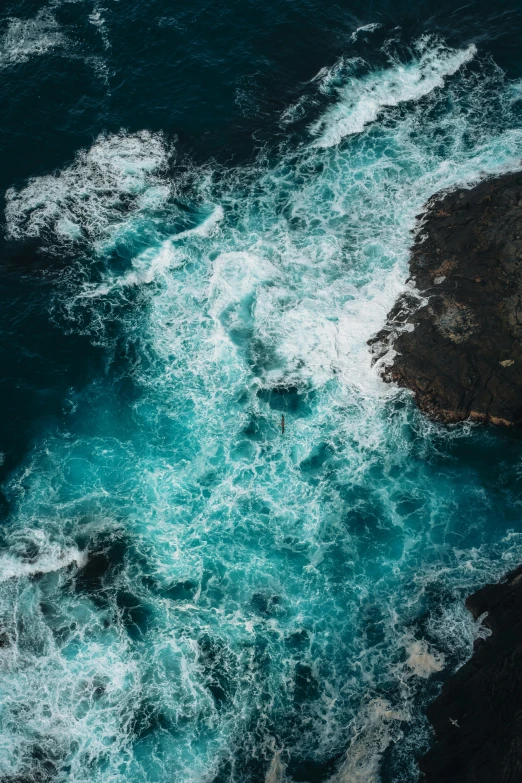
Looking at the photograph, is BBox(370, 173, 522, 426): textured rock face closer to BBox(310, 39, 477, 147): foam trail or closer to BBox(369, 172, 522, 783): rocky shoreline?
BBox(369, 172, 522, 783): rocky shoreline

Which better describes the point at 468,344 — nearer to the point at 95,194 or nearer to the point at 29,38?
the point at 95,194

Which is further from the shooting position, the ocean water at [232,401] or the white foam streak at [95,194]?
the white foam streak at [95,194]

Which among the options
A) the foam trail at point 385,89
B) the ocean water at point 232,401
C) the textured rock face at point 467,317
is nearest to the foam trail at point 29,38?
the ocean water at point 232,401

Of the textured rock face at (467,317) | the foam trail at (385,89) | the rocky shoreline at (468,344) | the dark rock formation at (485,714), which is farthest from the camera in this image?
the foam trail at (385,89)

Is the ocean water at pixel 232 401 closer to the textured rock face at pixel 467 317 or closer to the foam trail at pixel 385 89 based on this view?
the foam trail at pixel 385 89

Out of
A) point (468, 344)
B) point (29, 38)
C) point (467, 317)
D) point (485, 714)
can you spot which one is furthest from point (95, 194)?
point (485, 714)

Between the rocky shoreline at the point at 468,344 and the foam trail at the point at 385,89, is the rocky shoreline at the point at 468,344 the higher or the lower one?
the lower one

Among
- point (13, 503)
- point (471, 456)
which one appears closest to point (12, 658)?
point (13, 503)
